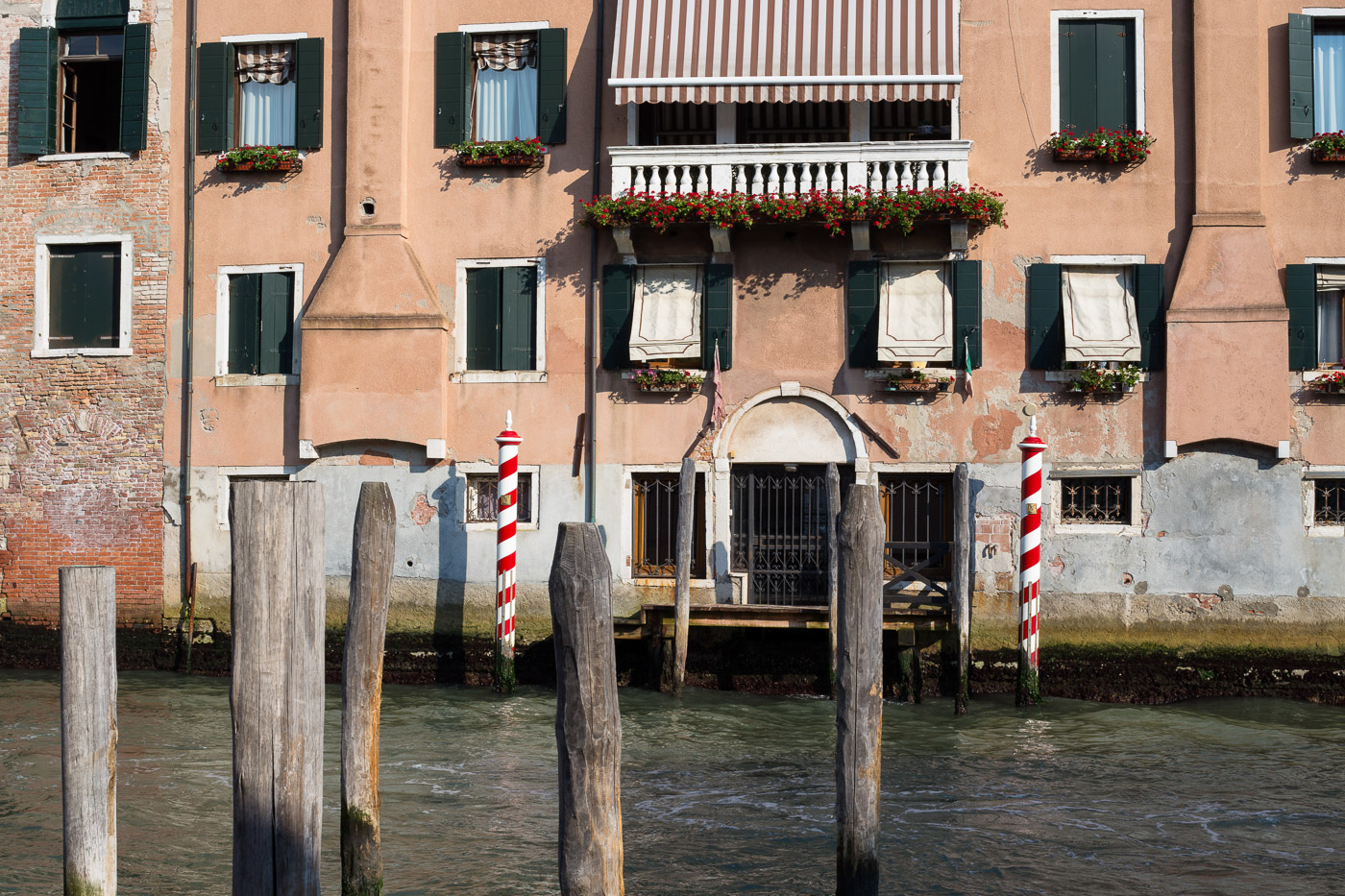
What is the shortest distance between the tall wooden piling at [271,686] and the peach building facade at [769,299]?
7842 millimetres

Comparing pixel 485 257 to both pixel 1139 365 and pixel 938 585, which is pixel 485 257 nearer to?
pixel 938 585

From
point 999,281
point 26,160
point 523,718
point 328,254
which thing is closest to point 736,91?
point 999,281

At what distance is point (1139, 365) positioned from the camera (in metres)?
11.7

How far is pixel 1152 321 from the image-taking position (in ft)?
38.5

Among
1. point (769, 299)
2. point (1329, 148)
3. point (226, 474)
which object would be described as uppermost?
point (1329, 148)

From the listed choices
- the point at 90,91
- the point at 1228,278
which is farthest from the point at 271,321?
the point at 1228,278

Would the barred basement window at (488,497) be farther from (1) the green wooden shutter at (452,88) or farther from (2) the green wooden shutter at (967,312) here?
(2) the green wooden shutter at (967,312)

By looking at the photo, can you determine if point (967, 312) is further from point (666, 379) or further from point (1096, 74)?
point (666, 379)

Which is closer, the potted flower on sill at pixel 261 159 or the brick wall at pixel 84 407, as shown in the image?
the potted flower on sill at pixel 261 159

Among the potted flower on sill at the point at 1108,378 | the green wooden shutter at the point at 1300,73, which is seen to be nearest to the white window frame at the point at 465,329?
the potted flower on sill at the point at 1108,378

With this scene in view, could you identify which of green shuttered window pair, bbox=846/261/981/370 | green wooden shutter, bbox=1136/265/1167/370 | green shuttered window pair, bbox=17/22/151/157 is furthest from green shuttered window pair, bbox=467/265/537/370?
green wooden shutter, bbox=1136/265/1167/370

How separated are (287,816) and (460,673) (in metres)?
7.88

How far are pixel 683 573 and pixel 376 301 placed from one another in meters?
4.07

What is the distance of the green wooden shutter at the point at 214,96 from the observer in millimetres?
12945
